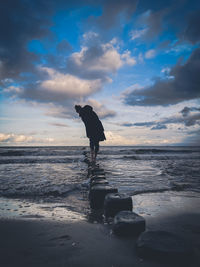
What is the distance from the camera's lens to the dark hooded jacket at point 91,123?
600 cm

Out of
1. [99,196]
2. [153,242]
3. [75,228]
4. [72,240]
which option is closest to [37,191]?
[99,196]

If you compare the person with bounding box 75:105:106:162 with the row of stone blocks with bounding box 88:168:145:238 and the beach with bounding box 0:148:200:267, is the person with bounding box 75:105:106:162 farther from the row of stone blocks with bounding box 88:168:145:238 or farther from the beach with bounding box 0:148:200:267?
the row of stone blocks with bounding box 88:168:145:238

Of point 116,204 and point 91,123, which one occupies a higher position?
point 91,123

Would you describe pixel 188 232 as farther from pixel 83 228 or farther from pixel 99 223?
pixel 83 228

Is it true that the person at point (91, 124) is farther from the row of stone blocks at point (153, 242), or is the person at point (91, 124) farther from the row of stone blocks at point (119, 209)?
the row of stone blocks at point (153, 242)

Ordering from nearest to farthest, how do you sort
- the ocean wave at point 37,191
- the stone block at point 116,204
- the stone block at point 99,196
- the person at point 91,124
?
the stone block at point 116,204, the stone block at point 99,196, the ocean wave at point 37,191, the person at point 91,124

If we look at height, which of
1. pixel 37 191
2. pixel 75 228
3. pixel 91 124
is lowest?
pixel 37 191

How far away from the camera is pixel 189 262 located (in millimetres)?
1005

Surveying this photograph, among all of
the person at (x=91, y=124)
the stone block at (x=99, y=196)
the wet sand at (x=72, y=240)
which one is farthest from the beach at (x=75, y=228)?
the person at (x=91, y=124)

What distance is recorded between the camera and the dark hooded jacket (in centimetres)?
600

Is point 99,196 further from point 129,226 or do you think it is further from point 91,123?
point 91,123

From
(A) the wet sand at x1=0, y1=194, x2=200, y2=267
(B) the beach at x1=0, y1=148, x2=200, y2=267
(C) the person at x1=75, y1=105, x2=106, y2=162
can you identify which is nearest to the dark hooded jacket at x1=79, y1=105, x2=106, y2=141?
(C) the person at x1=75, y1=105, x2=106, y2=162

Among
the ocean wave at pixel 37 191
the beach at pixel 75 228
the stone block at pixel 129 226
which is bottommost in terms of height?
the ocean wave at pixel 37 191

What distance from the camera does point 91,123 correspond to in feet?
Result: 19.9
